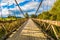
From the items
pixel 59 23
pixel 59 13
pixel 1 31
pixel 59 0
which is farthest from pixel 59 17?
pixel 59 23

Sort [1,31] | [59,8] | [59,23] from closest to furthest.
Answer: [59,23] < [1,31] < [59,8]

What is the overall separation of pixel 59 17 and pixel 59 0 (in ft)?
15.6

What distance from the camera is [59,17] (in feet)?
147

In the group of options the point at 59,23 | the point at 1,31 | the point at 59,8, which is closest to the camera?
the point at 59,23

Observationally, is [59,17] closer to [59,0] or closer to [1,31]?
[59,0]

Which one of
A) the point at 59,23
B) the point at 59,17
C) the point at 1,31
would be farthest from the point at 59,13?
the point at 59,23

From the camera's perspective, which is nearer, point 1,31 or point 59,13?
point 1,31

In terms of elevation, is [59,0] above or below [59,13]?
above

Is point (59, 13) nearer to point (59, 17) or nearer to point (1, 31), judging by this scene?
point (59, 17)

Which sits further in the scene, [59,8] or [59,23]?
[59,8]

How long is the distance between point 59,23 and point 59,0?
3825cm

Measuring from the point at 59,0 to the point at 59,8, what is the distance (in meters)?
3.47

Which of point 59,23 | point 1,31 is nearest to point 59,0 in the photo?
point 1,31

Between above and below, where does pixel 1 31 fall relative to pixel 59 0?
below
